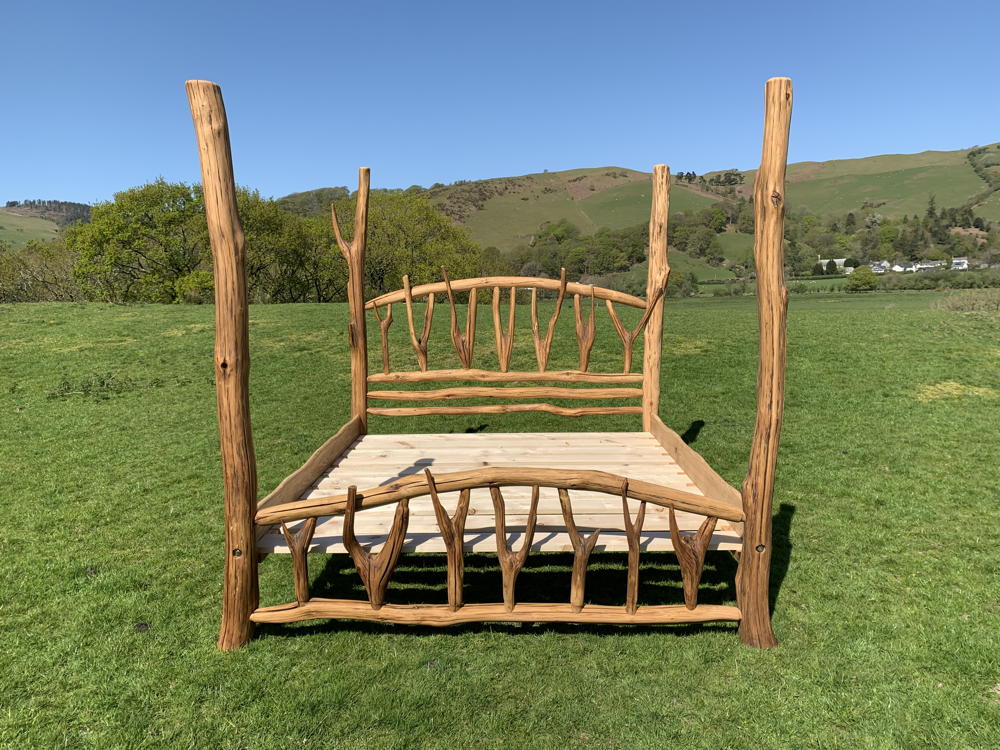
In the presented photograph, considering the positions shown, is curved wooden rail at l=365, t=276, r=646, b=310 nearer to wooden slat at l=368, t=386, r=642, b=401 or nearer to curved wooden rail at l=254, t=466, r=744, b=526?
wooden slat at l=368, t=386, r=642, b=401

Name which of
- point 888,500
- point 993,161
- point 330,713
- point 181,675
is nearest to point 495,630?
point 330,713

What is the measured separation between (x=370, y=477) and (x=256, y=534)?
117 cm

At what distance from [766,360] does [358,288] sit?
3455mm

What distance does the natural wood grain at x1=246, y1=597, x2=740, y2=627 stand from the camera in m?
2.88

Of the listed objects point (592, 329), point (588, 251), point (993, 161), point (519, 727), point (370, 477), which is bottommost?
point (519, 727)

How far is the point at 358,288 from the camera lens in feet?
16.8

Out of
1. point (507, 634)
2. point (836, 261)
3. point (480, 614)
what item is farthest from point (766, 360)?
point (836, 261)

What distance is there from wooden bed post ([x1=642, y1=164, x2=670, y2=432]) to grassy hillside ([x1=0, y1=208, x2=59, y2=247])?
336ft

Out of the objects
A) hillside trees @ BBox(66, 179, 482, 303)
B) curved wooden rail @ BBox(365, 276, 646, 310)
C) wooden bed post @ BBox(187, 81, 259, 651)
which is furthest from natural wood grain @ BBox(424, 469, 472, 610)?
hillside trees @ BBox(66, 179, 482, 303)

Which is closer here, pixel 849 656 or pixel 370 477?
pixel 849 656

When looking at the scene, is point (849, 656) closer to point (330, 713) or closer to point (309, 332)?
point (330, 713)

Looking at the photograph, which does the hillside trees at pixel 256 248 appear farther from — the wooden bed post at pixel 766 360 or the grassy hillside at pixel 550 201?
the grassy hillside at pixel 550 201

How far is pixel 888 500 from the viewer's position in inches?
197

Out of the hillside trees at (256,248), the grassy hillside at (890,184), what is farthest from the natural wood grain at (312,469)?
the grassy hillside at (890,184)
